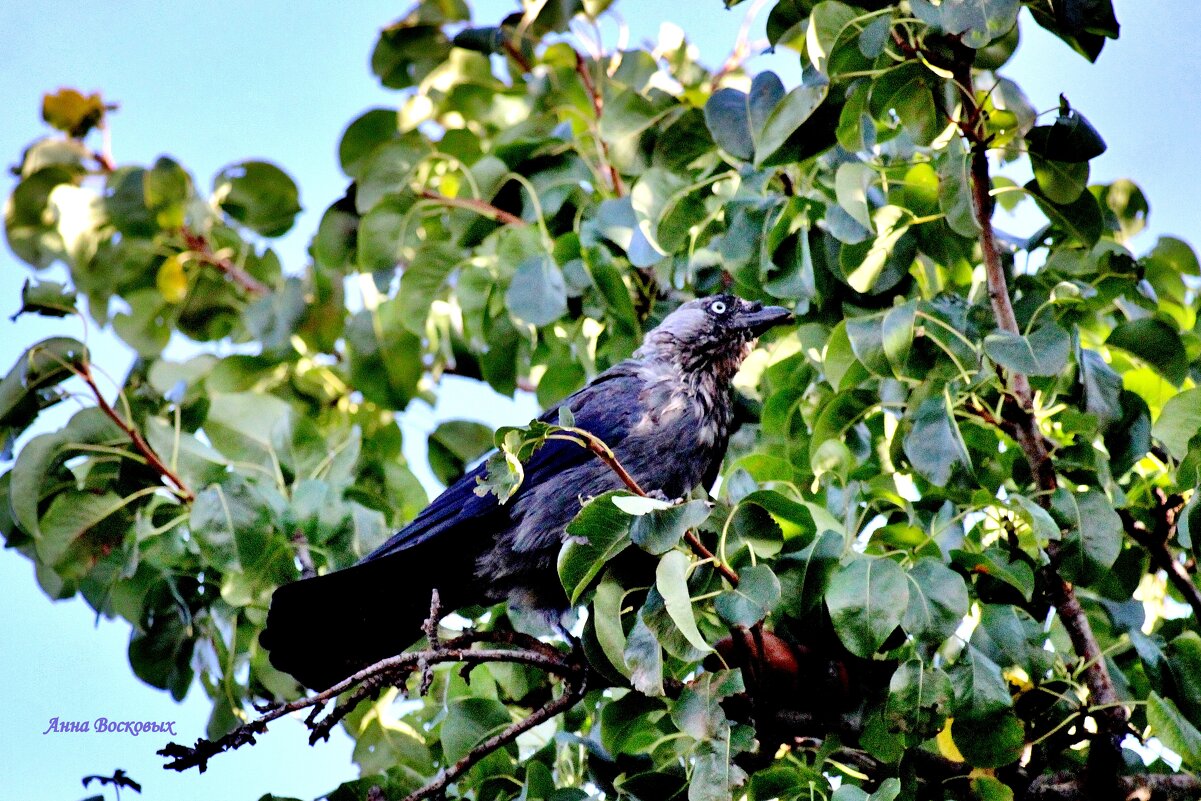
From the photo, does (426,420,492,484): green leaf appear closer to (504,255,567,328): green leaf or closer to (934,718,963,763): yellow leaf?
(504,255,567,328): green leaf

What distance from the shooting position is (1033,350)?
2.92 m

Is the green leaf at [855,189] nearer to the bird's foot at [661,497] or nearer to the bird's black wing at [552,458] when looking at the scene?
the bird's foot at [661,497]

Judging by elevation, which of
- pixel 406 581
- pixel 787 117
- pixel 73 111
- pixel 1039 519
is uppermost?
pixel 73 111

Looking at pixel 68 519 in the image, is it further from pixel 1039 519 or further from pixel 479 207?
pixel 1039 519

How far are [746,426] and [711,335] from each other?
373 mm

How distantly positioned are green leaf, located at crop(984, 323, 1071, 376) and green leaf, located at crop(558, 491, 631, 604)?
1.07 m

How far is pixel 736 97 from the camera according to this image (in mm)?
3676

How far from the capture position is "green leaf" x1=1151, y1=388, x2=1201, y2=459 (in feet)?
9.99

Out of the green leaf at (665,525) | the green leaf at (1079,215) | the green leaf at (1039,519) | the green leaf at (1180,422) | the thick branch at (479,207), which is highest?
the thick branch at (479,207)

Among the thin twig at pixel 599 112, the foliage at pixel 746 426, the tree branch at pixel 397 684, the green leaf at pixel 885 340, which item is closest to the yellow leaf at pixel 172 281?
the foliage at pixel 746 426

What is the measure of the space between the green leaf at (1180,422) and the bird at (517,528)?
61.2 inches

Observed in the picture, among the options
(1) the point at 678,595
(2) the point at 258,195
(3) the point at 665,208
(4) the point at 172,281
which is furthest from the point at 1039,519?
(4) the point at 172,281

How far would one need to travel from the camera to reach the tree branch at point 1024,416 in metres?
3.00

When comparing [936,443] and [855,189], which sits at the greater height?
[855,189]
